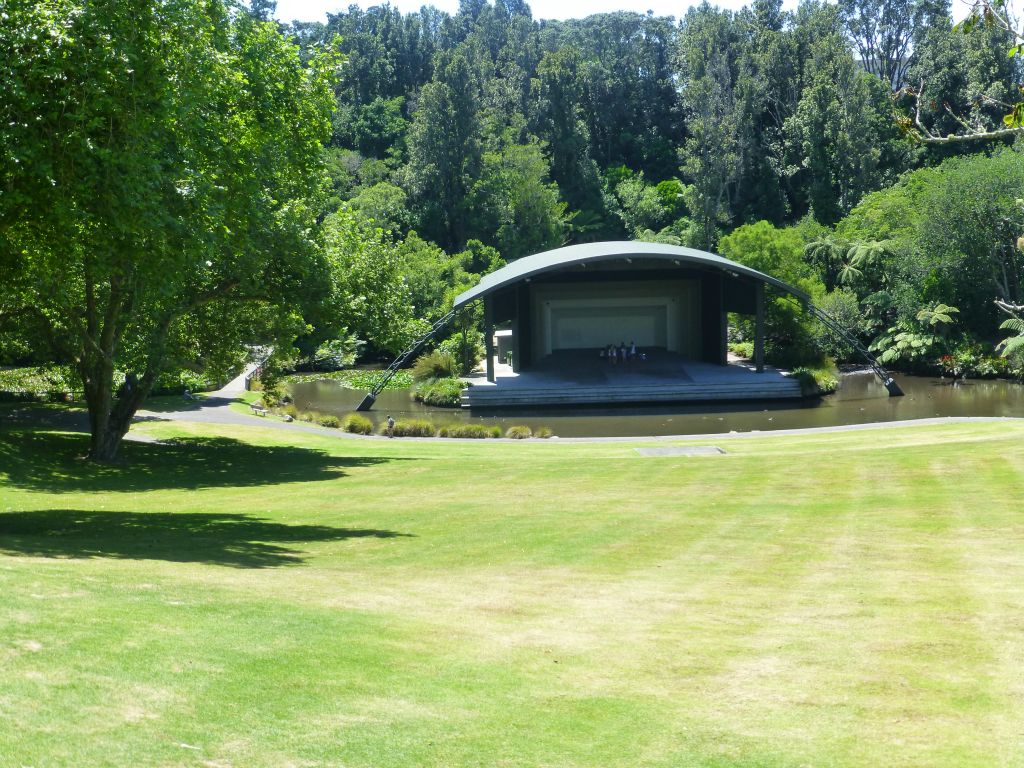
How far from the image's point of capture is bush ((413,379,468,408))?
45.3 meters

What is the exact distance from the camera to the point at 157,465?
78.4ft

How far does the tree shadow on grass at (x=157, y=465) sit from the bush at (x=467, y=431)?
25.8ft

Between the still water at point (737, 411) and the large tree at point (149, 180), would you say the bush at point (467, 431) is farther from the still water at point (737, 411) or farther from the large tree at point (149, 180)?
the large tree at point (149, 180)

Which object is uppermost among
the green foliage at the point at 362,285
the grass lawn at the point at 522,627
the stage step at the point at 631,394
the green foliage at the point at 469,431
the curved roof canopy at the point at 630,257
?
the curved roof canopy at the point at 630,257

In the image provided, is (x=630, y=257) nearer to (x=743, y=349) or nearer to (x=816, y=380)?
A: (x=816, y=380)

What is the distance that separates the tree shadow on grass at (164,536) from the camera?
1176cm

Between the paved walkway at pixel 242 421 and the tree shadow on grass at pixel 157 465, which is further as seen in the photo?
the paved walkway at pixel 242 421

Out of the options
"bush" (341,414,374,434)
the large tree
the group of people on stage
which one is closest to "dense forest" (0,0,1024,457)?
the large tree

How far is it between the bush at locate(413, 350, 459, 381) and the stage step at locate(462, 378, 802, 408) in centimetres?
576

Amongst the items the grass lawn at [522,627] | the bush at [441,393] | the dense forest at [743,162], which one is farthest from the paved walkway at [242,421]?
the dense forest at [743,162]

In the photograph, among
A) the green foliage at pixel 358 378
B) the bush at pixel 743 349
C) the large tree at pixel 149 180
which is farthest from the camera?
the bush at pixel 743 349

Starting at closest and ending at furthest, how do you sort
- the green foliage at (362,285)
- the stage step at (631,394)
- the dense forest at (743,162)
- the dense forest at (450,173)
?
the dense forest at (450,173)
the green foliage at (362,285)
the stage step at (631,394)
the dense forest at (743,162)

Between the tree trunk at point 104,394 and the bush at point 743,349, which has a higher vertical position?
the bush at point 743,349

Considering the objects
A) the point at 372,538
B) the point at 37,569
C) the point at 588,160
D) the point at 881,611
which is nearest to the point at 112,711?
the point at 37,569
